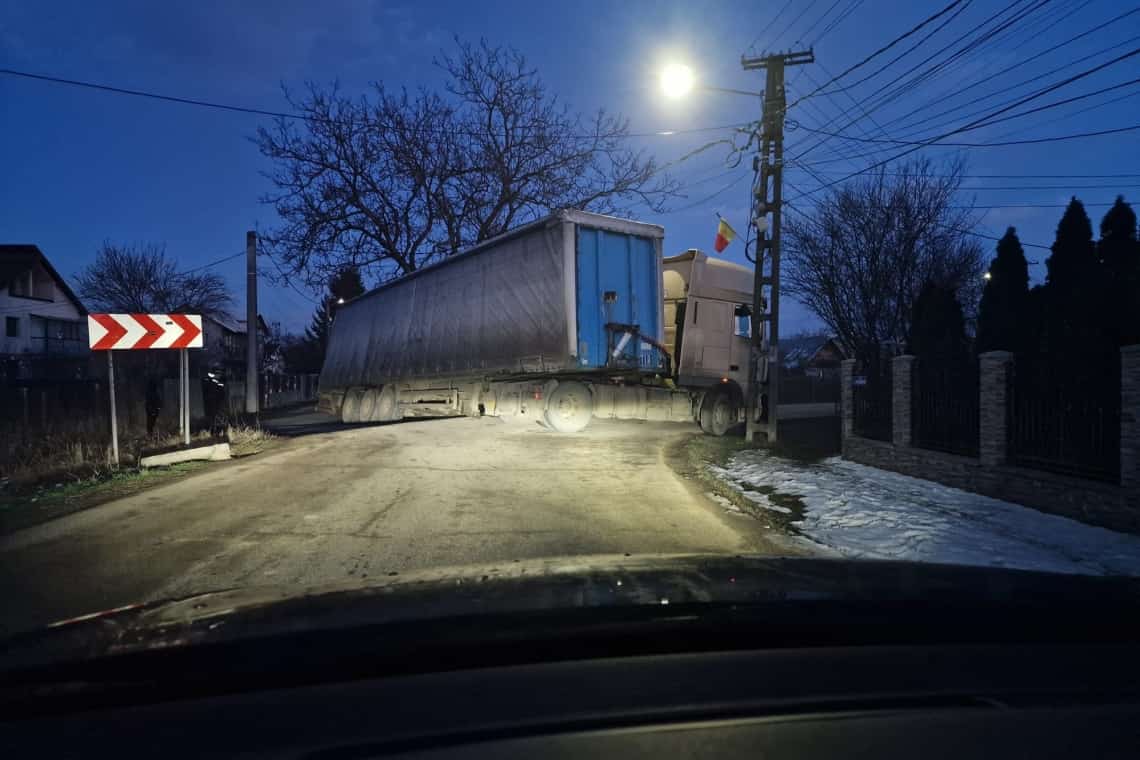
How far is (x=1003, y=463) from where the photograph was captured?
956cm

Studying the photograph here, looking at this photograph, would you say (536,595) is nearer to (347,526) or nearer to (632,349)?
(347,526)

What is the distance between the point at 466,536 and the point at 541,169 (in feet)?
60.0

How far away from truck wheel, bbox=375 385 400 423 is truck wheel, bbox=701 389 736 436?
300 inches

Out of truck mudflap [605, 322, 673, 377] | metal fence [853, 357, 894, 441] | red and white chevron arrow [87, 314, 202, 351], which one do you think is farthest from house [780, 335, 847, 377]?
red and white chevron arrow [87, 314, 202, 351]

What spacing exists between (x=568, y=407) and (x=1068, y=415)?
7208 millimetres

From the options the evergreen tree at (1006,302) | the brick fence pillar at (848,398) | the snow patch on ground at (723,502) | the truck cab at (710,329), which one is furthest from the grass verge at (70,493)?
the evergreen tree at (1006,302)

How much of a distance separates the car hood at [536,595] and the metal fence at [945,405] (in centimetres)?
Result: 883

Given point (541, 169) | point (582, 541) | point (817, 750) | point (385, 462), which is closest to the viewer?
point (817, 750)

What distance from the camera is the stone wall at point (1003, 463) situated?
7504mm

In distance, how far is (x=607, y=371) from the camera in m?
12.2

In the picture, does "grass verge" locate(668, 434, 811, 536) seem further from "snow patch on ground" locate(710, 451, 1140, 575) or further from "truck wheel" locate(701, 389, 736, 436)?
"truck wheel" locate(701, 389, 736, 436)

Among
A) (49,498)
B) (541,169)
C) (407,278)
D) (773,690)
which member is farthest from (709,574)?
(541,169)

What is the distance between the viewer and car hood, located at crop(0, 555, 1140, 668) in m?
2.02

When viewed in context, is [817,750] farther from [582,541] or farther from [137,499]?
[137,499]
